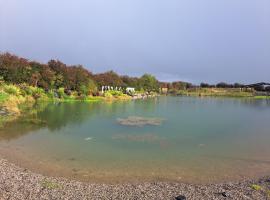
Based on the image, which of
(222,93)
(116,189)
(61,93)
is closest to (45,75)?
(61,93)

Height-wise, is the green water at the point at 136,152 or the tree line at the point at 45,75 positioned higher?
the tree line at the point at 45,75

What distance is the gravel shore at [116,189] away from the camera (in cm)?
986

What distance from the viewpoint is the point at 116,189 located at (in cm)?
1080

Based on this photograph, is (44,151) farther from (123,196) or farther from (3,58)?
(3,58)

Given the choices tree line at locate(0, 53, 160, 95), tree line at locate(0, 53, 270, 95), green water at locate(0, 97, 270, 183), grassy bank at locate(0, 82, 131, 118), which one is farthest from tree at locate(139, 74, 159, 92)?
green water at locate(0, 97, 270, 183)

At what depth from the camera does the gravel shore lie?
32.3 feet

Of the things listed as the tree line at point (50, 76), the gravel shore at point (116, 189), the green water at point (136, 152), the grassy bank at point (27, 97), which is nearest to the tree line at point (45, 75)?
the tree line at point (50, 76)

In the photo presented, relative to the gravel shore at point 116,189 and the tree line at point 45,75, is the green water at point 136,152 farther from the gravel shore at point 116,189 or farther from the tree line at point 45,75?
the tree line at point 45,75

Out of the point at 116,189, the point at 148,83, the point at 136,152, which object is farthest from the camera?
the point at 148,83

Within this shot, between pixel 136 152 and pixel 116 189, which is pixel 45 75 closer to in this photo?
pixel 136 152

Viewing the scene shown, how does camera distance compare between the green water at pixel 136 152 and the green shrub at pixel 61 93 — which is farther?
the green shrub at pixel 61 93

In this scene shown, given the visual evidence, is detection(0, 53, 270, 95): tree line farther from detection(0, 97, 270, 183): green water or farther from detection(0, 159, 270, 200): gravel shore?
detection(0, 159, 270, 200): gravel shore

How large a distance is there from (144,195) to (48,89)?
195ft

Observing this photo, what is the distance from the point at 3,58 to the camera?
56.6 metres
